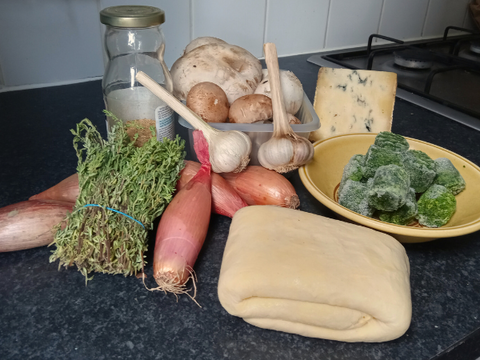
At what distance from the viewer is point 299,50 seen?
63.6 inches

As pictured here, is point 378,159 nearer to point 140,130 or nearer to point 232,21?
point 140,130

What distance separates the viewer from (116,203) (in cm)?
56

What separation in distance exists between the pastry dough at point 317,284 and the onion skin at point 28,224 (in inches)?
11.3

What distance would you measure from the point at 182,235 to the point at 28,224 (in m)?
0.24

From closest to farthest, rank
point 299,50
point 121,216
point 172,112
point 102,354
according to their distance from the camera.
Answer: point 102,354, point 121,216, point 172,112, point 299,50

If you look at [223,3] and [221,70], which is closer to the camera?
A: [221,70]

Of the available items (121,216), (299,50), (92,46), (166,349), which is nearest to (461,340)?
(166,349)

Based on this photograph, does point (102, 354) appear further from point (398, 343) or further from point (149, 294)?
point (398, 343)

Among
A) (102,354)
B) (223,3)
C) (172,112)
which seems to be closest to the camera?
(102,354)

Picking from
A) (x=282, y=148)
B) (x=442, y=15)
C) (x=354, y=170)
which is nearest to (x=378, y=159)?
(x=354, y=170)

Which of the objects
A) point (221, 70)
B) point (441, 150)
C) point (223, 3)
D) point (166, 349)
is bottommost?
point (166, 349)

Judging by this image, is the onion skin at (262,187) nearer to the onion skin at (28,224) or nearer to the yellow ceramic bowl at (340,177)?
the yellow ceramic bowl at (340,177)

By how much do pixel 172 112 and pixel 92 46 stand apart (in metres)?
0.62

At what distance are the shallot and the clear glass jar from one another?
157mm
